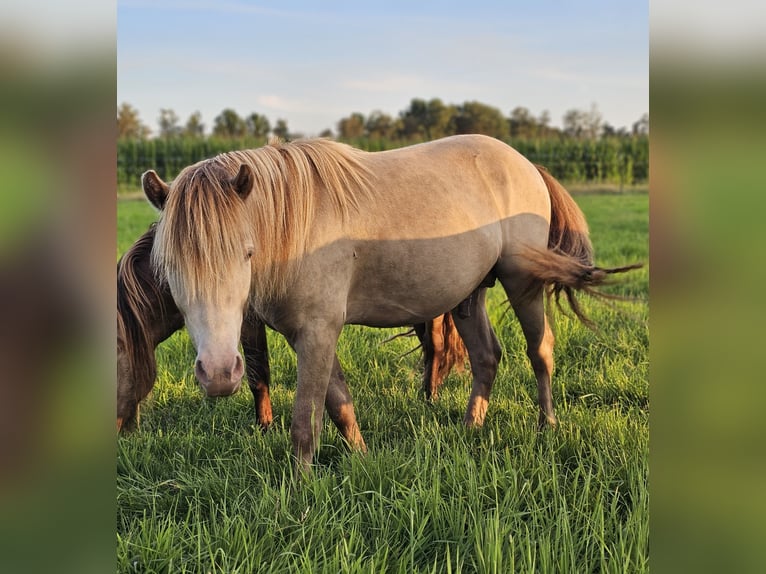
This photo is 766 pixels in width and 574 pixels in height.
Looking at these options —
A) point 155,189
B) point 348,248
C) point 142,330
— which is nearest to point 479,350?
point 348,248

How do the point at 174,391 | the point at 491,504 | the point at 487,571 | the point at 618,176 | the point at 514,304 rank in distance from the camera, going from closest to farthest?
1. the point at 487,571
2. the point at 491,504
3. the point at 514,304
4. the point at 174,391
5. the point at 618,176

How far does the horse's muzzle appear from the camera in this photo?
242cm

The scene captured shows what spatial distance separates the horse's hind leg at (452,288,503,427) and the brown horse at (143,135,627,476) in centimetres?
1

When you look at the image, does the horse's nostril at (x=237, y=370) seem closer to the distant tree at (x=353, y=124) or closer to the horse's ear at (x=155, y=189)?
the horse's ear at (x=155, y=189)

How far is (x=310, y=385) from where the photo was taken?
126 inches

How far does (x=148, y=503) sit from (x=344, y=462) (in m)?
0.90

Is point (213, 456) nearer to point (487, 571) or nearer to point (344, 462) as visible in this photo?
point (344, 462)

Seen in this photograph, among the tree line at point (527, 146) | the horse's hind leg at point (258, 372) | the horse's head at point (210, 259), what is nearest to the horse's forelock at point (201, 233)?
the horse's head at point (210, 259)

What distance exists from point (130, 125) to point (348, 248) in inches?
1328

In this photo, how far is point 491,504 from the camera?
2721 millimetres

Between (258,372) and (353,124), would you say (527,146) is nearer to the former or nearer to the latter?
(353,124)
